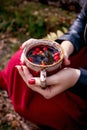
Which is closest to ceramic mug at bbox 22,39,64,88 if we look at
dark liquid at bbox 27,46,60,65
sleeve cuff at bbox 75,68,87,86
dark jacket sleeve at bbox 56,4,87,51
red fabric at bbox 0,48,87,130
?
dark liquid at bbox 27,46,60,65

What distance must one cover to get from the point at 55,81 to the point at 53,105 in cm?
49

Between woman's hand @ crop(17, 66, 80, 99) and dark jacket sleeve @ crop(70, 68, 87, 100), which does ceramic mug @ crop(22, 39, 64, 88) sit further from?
dark jacket sleeve @ crop(70, 68, 87, 100)

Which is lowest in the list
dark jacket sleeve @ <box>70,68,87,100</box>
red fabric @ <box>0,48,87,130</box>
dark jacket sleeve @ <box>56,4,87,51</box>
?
red fabric @ <box>0,48,87,130</box>

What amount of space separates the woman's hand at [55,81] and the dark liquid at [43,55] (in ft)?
0.39

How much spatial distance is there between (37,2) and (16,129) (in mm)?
2535

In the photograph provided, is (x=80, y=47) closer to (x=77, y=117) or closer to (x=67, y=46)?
(x=67, y=46)

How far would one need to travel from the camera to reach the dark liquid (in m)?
2.17

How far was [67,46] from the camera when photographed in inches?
109

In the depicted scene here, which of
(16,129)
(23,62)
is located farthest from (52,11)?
(23,62)

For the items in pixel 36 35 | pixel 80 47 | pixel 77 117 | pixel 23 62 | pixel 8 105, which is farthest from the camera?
pixel 36 35

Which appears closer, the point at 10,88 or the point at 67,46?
the point at 67,46

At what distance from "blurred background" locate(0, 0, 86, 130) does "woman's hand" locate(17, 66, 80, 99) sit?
1.66 metres

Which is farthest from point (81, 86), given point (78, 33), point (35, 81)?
point (78, 33)


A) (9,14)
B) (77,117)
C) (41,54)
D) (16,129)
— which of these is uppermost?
(41,54)
